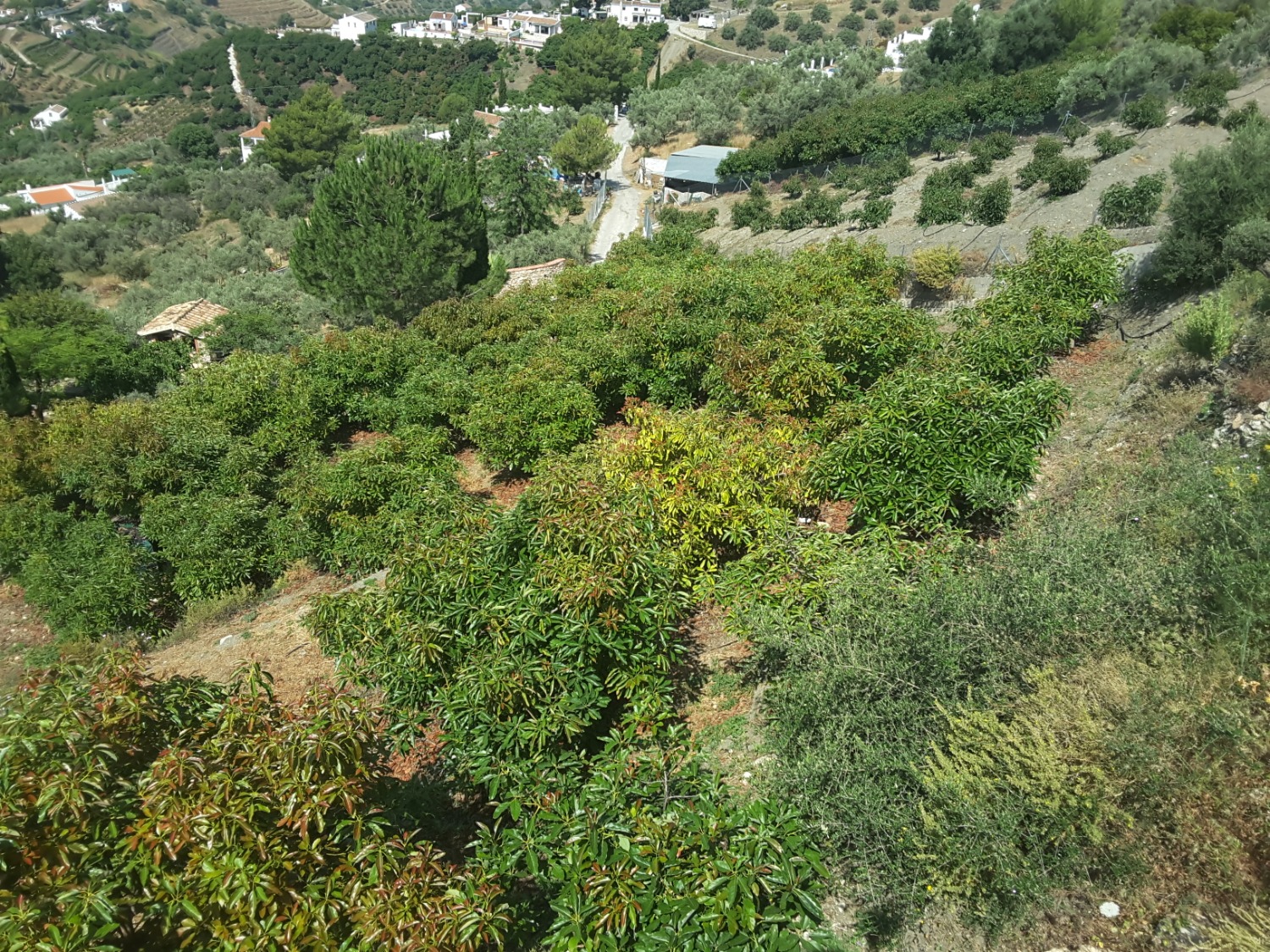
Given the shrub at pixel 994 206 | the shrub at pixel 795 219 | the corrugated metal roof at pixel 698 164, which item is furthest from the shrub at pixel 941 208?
the corrugated metal roof at pixel 698 164

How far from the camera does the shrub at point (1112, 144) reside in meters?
24.7

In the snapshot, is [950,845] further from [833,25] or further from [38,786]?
[833,25]

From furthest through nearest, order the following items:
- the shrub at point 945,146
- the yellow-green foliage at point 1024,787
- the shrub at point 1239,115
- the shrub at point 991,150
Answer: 1. the shrub at point 945,146
2. the shrub at point 991,150
3. the shrub at point 1239,115
4. the yellow-green foliage at point 1024,787

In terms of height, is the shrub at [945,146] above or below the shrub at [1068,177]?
below

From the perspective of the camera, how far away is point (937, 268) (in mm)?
17516

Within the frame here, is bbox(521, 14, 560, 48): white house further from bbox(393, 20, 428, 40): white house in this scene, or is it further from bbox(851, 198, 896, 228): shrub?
bbox(851, 198, 896, 228): shrub

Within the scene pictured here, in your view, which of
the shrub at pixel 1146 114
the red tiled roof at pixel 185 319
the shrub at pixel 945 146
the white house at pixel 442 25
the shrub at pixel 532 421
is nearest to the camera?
the shrub at pixel 532 421

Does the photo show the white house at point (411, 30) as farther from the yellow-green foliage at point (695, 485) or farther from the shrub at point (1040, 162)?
the yellow-green foliage at point (695, 485)

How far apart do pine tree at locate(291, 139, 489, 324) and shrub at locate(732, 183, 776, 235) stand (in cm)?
1432

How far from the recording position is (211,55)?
102750mm

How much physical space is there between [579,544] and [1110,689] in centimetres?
376

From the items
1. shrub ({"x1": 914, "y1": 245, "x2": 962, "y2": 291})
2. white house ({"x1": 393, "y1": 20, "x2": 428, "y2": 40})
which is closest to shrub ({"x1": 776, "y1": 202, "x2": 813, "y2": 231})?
shrub ({"x1": 914, "y1": 245, "x2": 962, "y2": 291})

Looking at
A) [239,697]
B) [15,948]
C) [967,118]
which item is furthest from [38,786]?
[967,118]

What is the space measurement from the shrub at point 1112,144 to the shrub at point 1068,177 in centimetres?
235
